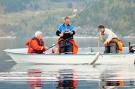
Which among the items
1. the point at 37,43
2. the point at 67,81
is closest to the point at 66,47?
the point at 37,43

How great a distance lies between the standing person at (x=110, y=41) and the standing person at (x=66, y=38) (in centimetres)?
170

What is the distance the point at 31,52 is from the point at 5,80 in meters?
13.2

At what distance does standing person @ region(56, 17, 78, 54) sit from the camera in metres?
35.8

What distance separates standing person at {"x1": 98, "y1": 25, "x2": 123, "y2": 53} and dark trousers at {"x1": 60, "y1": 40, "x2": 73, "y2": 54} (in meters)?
A: 1.92

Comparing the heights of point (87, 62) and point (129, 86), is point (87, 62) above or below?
above

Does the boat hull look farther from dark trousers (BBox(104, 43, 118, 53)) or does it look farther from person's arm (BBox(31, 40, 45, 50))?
dark trousers (BBox(104, 43, 118, 53))

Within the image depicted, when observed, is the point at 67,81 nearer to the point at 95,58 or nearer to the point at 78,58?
the point at 95,58

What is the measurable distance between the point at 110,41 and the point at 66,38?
256cm

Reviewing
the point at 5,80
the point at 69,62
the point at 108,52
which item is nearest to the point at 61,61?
the point at 69,62

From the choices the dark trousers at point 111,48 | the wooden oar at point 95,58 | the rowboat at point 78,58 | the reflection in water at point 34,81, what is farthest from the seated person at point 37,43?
the reflection in water at point 34,81

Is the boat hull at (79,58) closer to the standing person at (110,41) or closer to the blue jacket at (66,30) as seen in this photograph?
the standing person at (110,41)

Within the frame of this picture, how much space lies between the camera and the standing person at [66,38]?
35781 millimetres

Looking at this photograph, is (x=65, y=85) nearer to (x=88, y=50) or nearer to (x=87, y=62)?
(x=87, y=62)

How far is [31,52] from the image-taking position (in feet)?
121
